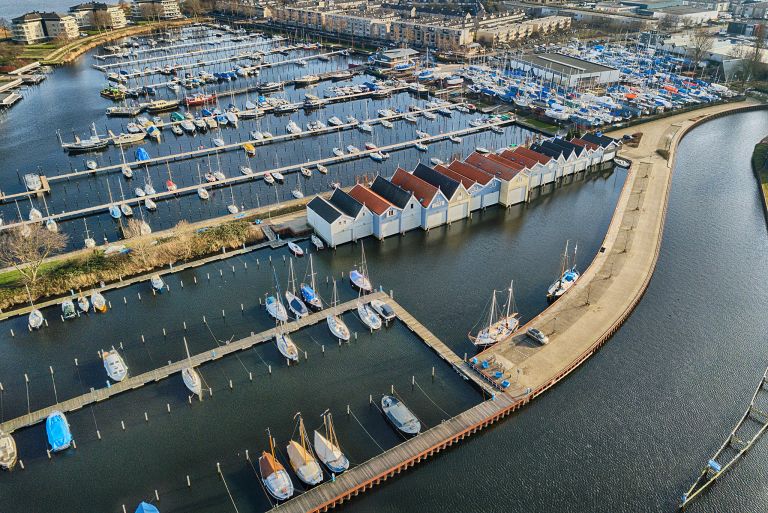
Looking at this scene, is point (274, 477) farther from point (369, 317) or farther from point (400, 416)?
point (369, 317)

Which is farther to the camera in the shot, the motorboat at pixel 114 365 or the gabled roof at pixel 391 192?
the gabled roof at pixel 391 192

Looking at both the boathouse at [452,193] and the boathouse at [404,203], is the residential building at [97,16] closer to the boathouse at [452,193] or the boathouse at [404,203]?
the boathouse at [404,203]

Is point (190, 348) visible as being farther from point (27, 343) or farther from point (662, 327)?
point (662, 327)

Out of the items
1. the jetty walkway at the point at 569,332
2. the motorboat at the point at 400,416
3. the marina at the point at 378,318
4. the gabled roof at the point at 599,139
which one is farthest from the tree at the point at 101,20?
the motorboat at the point at 400,416

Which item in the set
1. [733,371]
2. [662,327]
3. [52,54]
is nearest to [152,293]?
[662,327]

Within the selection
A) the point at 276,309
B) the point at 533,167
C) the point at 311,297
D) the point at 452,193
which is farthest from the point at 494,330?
the point at 533,167

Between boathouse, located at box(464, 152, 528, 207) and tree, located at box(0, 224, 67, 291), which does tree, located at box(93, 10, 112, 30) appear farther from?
boathouse, located at box(464, 152, 528, 207)
